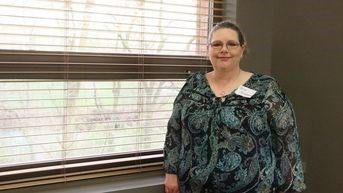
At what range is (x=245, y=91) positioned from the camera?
194 centimetres

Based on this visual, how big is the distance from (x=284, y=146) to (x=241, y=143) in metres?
0.20

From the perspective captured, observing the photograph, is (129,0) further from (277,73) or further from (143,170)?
(277,73)

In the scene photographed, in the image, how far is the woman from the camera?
188cm

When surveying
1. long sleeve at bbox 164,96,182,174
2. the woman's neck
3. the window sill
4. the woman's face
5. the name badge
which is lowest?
the window sill

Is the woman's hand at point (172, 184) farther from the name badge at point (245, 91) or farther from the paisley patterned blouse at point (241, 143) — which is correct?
the name badge at point (245, 91)

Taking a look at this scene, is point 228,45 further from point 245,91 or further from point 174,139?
point 174,139

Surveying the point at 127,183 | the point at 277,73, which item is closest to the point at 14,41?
the point at 127,183

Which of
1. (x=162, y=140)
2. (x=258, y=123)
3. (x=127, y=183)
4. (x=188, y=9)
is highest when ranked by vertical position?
(x=188, y=9)

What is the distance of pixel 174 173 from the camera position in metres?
2.04

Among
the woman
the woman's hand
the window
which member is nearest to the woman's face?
the woman

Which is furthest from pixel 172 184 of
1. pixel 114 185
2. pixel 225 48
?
pixel 225 48

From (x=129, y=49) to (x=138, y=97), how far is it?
0.84ft

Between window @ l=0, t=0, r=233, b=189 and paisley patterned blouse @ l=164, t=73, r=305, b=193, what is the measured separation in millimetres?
365

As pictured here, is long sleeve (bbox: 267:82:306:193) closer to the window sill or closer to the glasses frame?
the glasses frame
